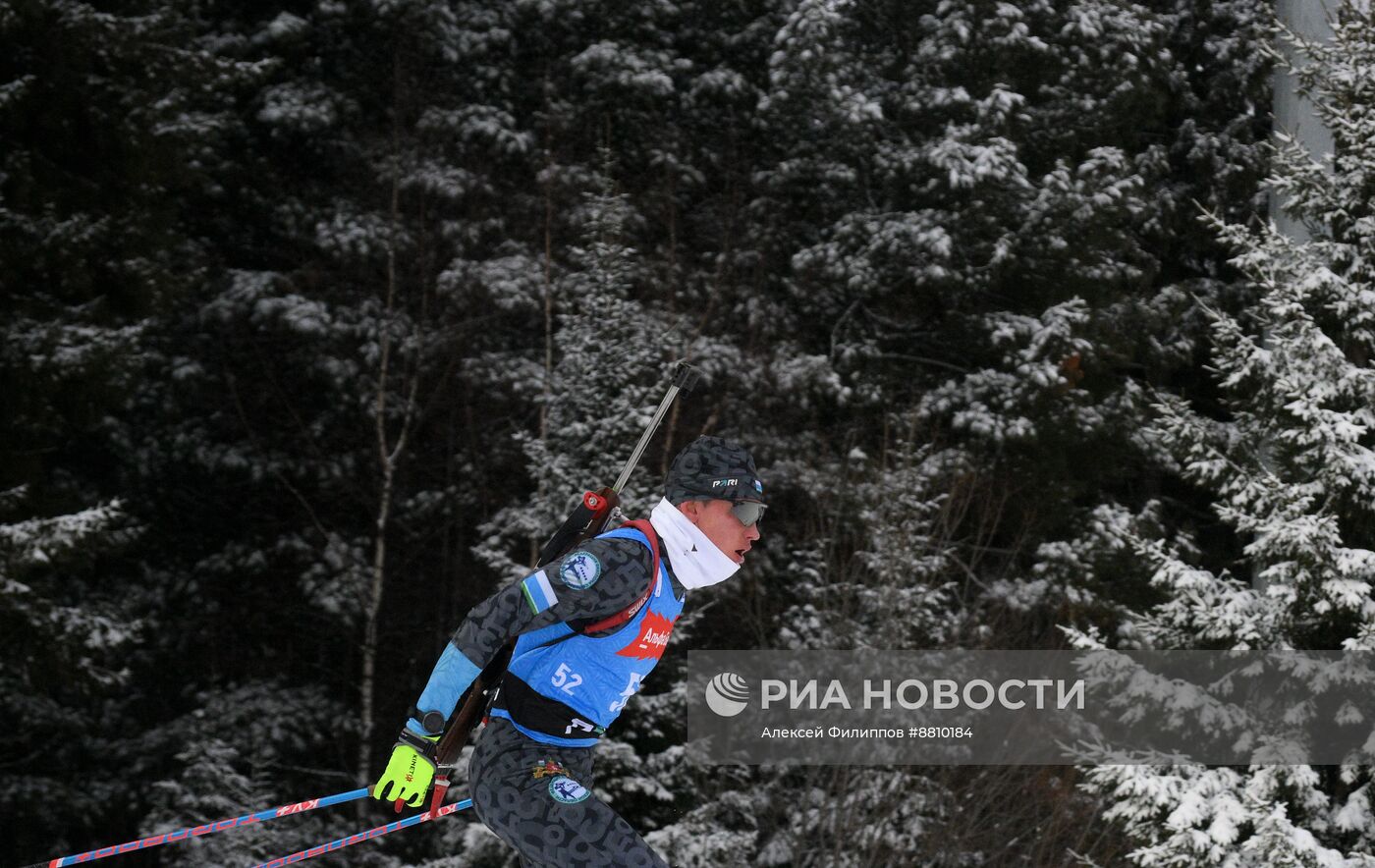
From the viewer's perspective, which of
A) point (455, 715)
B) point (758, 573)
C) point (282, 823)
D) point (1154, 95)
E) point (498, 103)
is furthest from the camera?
point (498, 103)

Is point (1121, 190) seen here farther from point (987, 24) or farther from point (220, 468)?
point (220, 468)

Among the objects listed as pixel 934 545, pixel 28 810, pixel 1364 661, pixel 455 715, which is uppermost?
pixel 455 715

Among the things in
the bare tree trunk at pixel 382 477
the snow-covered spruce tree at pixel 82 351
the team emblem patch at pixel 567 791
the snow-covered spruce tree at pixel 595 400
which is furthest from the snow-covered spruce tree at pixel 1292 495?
the bare tree trunk at pixel 382 477

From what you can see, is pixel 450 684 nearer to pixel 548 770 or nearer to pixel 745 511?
pixel 548 770

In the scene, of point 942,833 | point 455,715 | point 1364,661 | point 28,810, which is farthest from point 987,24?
point 455,715

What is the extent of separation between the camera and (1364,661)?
28.1 feet

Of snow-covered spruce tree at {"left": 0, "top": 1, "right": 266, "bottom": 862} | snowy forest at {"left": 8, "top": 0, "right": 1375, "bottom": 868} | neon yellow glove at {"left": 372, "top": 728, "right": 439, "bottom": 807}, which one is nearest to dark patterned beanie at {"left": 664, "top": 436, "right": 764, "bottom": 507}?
neon yellow glove at {"left": 372, "top": 728, "right": 439, "bottom": 807}

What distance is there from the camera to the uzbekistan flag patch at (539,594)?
3.54 metres

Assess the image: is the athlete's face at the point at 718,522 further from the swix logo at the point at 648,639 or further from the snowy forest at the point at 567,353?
the snowy forest at the point at 567,353

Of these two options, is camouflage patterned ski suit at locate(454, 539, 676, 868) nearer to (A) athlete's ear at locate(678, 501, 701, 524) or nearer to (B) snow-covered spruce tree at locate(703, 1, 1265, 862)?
(A) athlete's ear at locate(678, 501, 701, 524)

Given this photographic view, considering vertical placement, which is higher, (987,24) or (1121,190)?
(987,24)

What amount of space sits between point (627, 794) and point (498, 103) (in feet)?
32.7

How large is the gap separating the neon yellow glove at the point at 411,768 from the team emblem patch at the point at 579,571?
0.48 m

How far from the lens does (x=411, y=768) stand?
11.8ft
